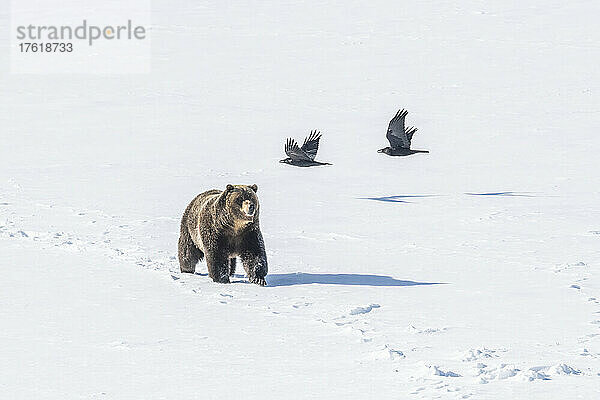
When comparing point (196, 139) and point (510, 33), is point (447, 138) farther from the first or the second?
point (510, 33)

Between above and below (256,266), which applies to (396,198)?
above

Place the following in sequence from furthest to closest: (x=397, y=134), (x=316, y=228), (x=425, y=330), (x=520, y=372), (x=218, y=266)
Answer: (x=397, y=134)
(x=316, y=228)
(x=218, y=266)
(x=425, y=330)
(x=520, y=372)

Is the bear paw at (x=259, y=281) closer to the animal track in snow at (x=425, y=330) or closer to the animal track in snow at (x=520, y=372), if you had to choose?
the animal track in snow at (x=425, y=330)

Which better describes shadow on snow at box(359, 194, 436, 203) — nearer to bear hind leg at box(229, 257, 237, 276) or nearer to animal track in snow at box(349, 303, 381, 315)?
bear hind leg at box(229, 257, 237, 276)

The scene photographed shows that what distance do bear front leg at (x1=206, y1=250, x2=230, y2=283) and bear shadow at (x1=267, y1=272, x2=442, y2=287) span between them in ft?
1.31

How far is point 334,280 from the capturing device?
9266mm

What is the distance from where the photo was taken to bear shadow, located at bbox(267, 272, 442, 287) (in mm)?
9094

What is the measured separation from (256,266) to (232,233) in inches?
14.1

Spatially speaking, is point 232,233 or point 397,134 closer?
point 232,233

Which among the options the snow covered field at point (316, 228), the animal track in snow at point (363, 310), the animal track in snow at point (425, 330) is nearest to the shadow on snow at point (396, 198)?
the snow covered field at point (316, 228)

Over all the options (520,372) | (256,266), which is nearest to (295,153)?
(256,266)

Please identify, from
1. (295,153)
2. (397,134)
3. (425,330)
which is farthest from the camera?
(397,134)

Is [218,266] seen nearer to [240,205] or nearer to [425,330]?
[240,205]

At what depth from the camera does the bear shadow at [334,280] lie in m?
9.09
